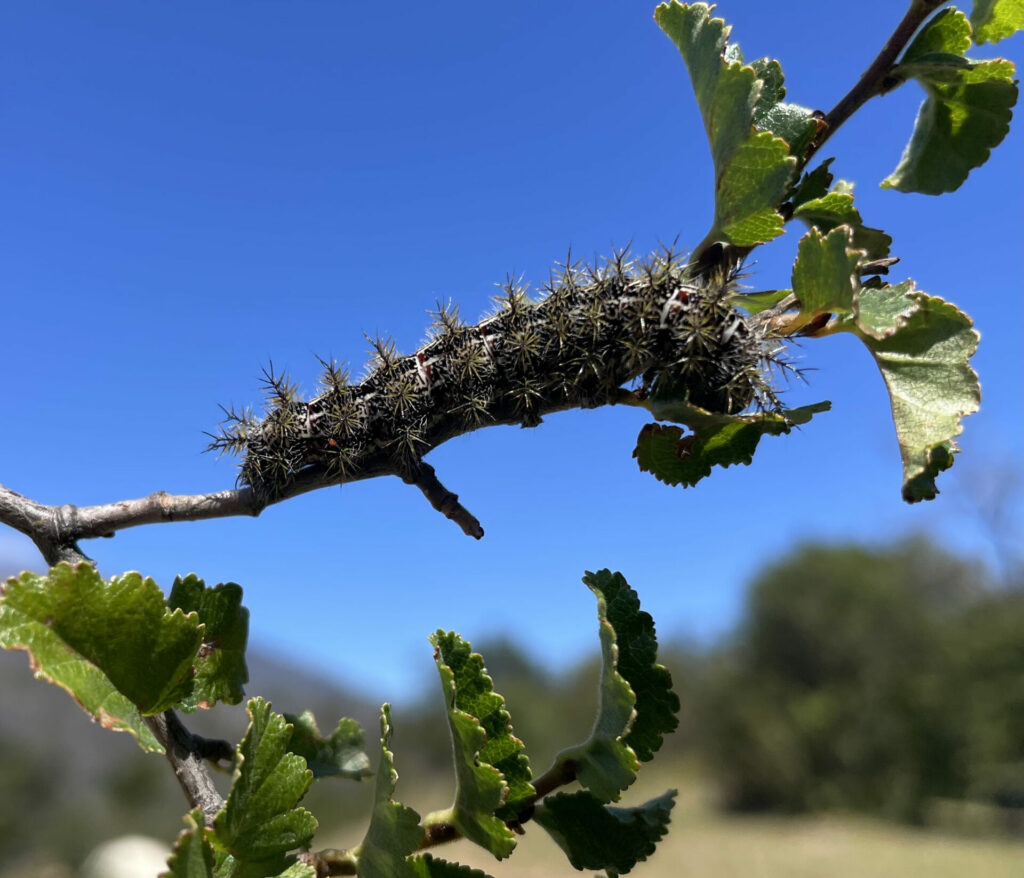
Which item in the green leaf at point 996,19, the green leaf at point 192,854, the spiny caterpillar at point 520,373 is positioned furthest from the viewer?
the spiny caterpillar at point 520,373

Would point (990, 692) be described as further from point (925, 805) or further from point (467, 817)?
point (467, 817)

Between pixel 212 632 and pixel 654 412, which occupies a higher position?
pixel 654 412

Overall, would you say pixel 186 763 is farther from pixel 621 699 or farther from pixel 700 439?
pixel 700 439

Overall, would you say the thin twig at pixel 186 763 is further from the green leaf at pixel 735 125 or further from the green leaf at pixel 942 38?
the green leaf at pixel 942 38

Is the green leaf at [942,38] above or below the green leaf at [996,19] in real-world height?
below

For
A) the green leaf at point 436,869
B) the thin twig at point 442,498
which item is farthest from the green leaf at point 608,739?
the thin twig at point 442,498

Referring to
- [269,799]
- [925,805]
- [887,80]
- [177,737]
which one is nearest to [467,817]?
[269,799]

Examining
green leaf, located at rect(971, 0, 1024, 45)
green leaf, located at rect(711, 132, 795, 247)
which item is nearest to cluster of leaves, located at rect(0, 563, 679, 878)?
green leaf, located at rect(711, 132, 795, 247)
